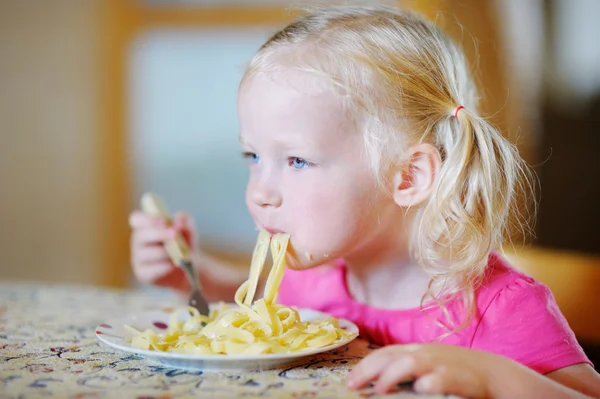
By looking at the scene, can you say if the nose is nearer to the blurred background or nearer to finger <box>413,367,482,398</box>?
finger <box>413,367,482,398</box>

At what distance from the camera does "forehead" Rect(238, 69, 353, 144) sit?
1.02 metres

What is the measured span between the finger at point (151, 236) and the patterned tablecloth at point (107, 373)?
0.77 ft

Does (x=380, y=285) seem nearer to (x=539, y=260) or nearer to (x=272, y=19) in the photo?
(x=539, y=260)

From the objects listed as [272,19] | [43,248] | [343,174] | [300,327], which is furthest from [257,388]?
[43,248]

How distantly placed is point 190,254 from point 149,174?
2183 millimetres

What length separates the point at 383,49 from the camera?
41.7 inches

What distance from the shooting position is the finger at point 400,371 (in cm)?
76

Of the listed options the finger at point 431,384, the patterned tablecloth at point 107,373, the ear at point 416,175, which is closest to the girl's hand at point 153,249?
the patterned tablecloth at point 107,373

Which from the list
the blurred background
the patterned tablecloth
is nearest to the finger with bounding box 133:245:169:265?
the patterned tablecloth

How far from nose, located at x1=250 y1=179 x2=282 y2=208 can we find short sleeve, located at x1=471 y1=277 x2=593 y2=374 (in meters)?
0.35

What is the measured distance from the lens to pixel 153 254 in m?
1.41

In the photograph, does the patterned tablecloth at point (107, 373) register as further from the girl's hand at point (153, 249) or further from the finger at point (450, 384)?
the girl's hand at point (153, 249)

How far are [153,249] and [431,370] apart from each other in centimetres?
78

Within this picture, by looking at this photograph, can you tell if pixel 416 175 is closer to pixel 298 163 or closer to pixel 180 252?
pixel 298 163
